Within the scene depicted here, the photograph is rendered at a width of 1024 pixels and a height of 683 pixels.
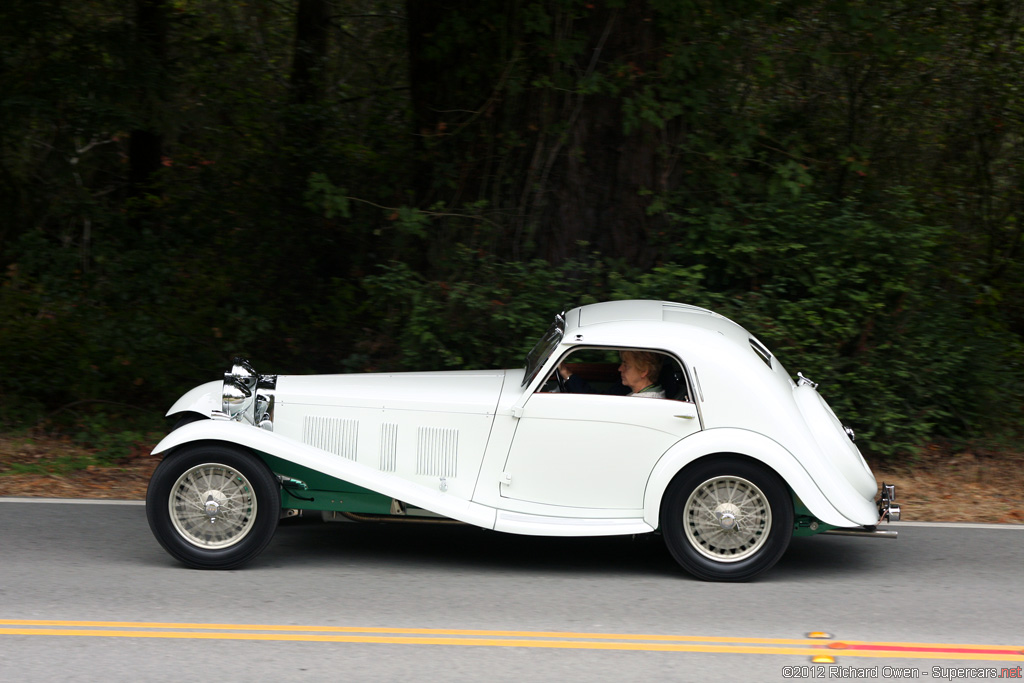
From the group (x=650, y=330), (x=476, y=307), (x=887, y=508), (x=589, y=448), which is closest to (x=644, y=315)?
(x=650, y=330)

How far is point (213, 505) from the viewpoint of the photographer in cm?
620

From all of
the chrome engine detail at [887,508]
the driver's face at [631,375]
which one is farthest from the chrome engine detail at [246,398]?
the chrome engine detail at [887,508]

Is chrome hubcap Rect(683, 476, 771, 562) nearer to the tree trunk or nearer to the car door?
the car door

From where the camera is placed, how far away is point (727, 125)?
11047 millimetres

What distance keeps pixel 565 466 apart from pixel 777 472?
4.15ft

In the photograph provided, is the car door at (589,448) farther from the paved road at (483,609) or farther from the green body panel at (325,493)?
the green body panel at (325,493)

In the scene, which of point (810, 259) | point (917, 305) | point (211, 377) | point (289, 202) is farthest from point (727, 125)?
point (211, 377)

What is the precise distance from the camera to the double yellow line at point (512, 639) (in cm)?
519

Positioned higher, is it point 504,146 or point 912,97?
point 912,97

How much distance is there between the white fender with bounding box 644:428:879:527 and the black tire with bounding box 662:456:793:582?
7 cm

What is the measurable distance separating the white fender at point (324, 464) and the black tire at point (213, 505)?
96 mm

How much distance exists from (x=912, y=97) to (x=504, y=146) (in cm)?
523

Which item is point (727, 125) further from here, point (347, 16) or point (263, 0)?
point (263, 0)

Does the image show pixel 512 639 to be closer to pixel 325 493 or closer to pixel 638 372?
pixel 325 493
